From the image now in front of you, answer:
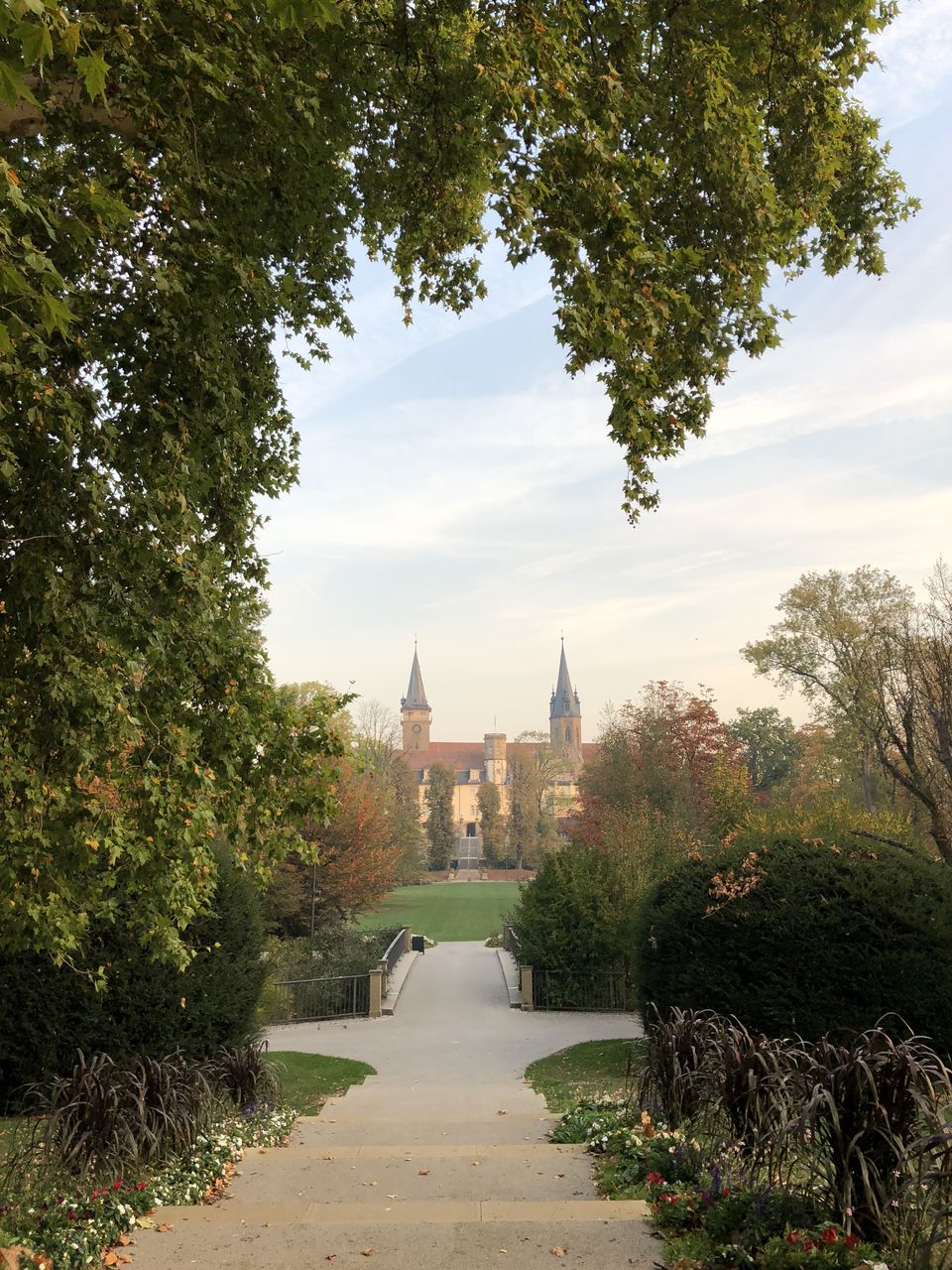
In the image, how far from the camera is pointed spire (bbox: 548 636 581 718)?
136m

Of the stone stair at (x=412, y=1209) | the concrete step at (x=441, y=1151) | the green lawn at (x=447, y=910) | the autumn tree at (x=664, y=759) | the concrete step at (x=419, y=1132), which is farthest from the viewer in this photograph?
the green lawn at (x=447, y=910)

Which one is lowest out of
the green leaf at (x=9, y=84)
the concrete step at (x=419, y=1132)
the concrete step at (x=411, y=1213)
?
the concrete step at (x=419, y=1132)

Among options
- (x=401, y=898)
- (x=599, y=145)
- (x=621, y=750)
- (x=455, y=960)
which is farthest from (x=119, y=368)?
(x=401, y=898)

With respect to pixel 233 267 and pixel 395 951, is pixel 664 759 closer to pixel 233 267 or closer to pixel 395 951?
pixel 395 951

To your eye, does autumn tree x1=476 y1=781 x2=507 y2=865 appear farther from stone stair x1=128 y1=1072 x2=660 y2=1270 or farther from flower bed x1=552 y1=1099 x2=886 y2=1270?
flower bed x1=552 y1=1099 x2=886 y2=1270

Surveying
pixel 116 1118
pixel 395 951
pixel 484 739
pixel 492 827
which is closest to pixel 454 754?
pixel 484 739

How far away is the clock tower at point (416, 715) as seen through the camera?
454 ft

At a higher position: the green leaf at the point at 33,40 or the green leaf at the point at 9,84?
the green leaf at the point at 33,40

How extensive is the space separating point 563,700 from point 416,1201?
131 metres

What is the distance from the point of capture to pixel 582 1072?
Answer: 13.8 metres

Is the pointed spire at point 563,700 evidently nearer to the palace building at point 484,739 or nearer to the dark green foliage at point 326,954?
the palace building at point 484,739

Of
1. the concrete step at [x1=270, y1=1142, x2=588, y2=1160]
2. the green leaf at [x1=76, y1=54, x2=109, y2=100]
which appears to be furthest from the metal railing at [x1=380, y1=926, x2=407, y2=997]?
the green leaf at [x1=76, y1=54, x2=109, y2=100]

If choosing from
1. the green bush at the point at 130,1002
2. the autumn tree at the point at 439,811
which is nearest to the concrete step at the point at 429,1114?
the green bush at the point at 130,1002

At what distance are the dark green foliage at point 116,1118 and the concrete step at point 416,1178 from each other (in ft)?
2.02
